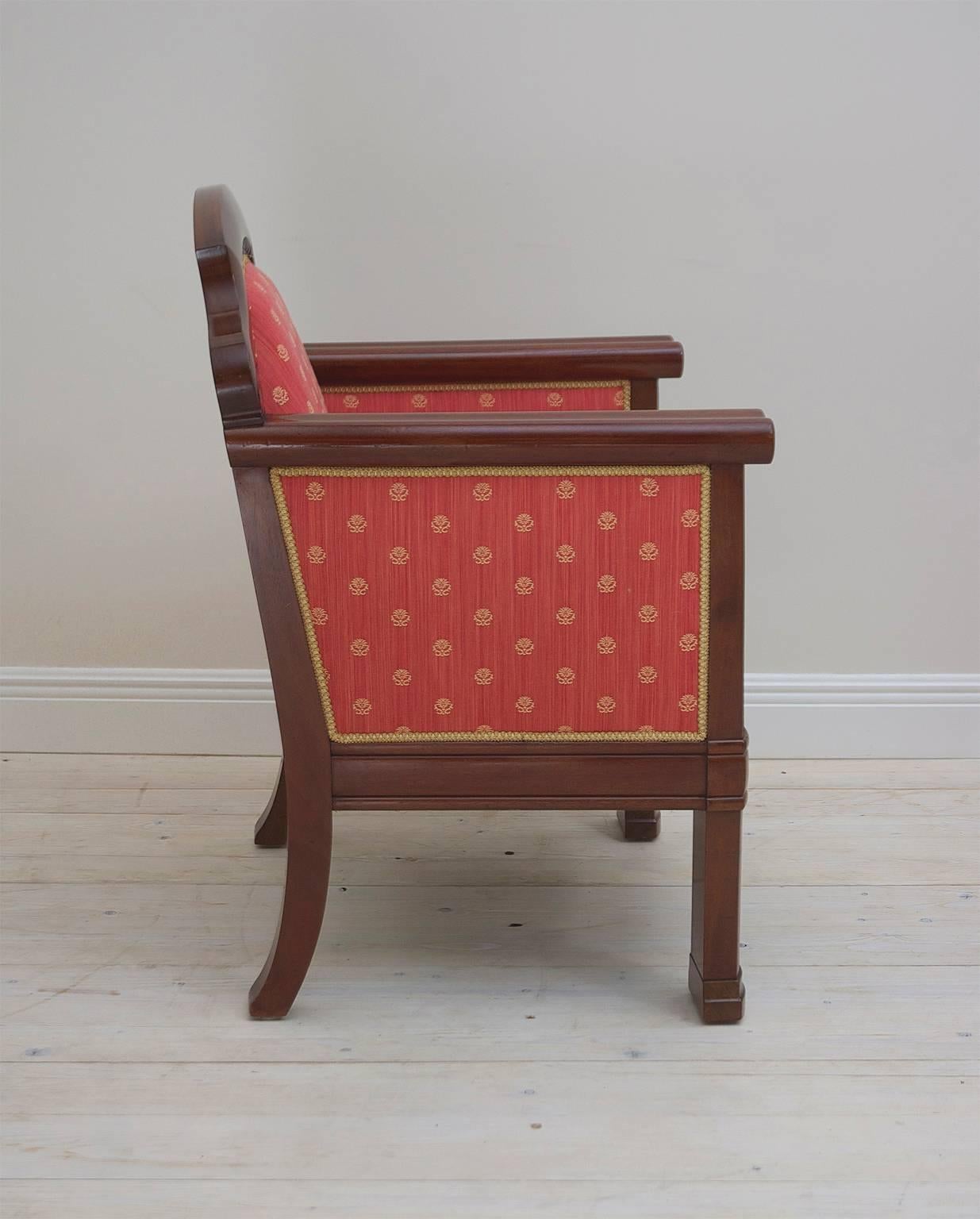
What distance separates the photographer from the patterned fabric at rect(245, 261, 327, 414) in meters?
1.33

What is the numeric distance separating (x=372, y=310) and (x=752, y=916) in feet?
4.07

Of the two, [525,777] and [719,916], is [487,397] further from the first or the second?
[719,916]

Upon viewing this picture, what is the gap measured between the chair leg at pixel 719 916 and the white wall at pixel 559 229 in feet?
3.06

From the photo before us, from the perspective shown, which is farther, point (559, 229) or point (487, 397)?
point (559, 229)

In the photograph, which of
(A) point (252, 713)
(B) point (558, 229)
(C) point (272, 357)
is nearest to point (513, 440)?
(C) point (272, 357)

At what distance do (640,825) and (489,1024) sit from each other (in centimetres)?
59

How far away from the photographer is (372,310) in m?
2.20

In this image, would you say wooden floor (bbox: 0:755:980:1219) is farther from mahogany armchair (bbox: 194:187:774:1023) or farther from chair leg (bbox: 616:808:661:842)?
mahogany armchair (bbox: 194:187:774:1023)

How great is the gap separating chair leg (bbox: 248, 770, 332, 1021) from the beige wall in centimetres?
97

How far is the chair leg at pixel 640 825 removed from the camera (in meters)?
1.96

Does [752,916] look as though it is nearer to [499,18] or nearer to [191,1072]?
[191,1072]

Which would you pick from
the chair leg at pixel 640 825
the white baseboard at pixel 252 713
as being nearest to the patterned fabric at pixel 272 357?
the chair leg at pixel 640 825

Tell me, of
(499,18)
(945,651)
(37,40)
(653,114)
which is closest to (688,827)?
(945,651)

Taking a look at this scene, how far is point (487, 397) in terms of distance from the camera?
187 centimetres
